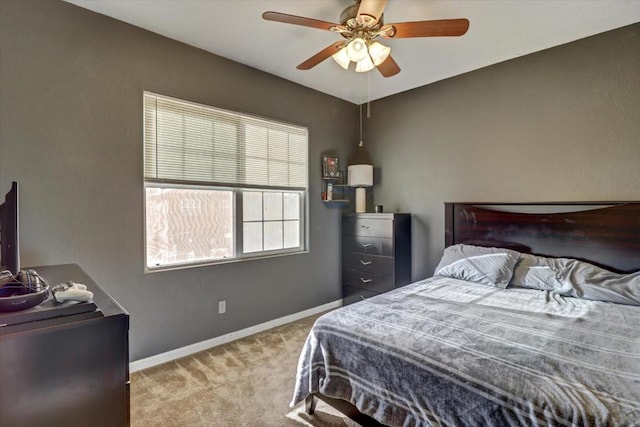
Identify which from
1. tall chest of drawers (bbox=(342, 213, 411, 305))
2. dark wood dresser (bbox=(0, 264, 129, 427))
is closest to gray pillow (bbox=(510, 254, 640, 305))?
tall chest of drawers (bbox=(342, 213, 411, 305))

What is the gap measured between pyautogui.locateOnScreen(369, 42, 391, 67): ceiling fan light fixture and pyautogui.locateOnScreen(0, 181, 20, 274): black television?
2.07 meters

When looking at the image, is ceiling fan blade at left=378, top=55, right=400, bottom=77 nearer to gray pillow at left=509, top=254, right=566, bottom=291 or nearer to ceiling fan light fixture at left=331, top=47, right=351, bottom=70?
ceiling fan light fixture at left=331, top=47, right=351, bottom=70

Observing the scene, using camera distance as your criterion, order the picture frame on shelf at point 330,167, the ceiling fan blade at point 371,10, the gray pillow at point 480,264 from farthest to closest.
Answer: the picture frame on shelf at point 330,167 → the gray pillow at point 480,264 → the ceiling fan blade at point 371,10

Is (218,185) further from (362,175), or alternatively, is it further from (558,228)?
(558,228)

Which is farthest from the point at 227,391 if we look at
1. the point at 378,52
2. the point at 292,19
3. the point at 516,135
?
the point at 516,135

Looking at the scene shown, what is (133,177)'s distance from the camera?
2.59m

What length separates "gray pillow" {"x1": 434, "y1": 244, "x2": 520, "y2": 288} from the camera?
2.79 meters

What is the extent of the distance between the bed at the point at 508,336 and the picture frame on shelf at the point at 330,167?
5.68 feet

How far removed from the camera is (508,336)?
67.5 inches

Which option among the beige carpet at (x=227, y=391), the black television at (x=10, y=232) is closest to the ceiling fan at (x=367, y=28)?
the black television at (x=10, y=232)

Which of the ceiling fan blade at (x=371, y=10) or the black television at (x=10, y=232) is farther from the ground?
the ceiling fan blade at (x=371, y=10)

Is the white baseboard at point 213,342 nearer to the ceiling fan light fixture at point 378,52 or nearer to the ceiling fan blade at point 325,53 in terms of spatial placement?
the ceiling fan blade at point 325,53

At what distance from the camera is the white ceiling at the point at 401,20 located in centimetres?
229

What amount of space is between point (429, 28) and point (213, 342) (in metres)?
3.06
